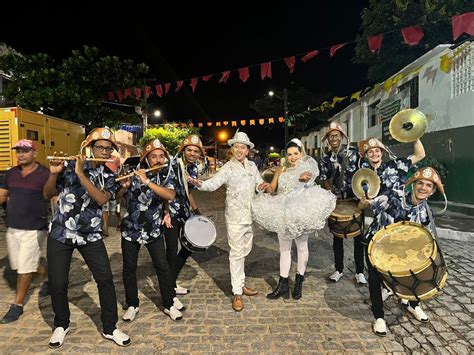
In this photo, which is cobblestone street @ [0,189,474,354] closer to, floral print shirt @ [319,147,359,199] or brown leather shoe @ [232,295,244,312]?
brown leather shoe @ [232,295,244,312]

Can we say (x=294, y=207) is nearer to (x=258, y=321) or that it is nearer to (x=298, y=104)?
(x=258, y=321)

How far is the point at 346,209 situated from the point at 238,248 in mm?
1534

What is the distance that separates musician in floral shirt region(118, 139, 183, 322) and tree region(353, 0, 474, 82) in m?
17.0

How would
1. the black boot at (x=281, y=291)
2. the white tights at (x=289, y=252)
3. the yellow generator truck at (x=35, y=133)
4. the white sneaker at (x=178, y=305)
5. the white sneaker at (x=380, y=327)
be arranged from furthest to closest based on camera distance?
the yellow generator truck at (x=35, y=133)
the black boot at (x=281, y=291)
the white tights at (x=289, y=252)
the white sneaker at (x=178, y=305)
the white sneaker at (x=380, y=327)

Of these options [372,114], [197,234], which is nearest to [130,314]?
[197,234]

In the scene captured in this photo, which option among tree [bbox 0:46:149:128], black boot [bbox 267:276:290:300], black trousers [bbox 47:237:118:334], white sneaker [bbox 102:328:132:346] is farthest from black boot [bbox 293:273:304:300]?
tree [bbox 0:46:149:128]

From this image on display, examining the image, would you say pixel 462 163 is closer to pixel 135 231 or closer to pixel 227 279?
pixel 227 279

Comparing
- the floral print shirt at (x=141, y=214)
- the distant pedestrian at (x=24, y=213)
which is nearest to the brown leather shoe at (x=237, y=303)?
the floral print shirt at (x=141, y=214)

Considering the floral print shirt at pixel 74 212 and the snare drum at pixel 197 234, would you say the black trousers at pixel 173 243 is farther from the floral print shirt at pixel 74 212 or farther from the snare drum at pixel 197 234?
the floral print shirt at pixel 74 212

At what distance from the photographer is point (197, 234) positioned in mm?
4289

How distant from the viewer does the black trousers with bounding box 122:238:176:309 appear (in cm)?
369

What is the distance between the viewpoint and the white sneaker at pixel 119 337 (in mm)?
3285

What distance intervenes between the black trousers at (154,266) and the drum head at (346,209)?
221 centimetres

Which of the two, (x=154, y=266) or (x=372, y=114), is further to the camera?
(x=372, y=114)
